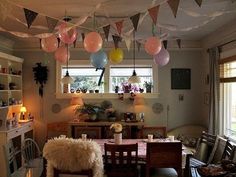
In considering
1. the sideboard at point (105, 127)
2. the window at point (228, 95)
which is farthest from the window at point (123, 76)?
the window at point (228, 95)

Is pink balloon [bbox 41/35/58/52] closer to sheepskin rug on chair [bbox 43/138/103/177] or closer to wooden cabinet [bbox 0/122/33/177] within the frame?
sheepskin rug on chair [bbox 43/138/103/177]

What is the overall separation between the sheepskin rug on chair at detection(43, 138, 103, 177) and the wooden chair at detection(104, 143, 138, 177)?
17.8 inches

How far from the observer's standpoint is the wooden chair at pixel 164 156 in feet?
10.6

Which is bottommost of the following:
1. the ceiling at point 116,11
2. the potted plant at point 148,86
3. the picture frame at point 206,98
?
the picture frame at point 206,98

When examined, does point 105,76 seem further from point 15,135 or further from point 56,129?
point 15,135

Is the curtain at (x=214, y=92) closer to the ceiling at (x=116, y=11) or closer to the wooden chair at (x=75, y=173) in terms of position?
the ceiling at (x=116, y=11)

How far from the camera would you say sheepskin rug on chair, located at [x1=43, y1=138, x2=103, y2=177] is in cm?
271

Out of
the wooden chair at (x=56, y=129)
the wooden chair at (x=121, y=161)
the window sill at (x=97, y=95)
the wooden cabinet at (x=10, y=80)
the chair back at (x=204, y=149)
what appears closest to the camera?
the wooden chair at (x=121, y=161)

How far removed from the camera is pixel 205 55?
589 centimetres

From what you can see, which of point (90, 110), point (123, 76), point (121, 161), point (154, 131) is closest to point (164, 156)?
point (121, 161)

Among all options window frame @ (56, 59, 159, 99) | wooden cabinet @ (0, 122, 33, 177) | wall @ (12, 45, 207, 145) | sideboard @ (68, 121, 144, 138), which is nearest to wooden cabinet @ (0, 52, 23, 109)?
wall @ (12, 45, 207, 145)

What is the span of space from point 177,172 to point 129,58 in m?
3.30

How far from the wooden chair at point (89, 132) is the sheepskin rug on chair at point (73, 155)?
239 cm

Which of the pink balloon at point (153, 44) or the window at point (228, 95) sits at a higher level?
the pink balloon at point (153, 44)
